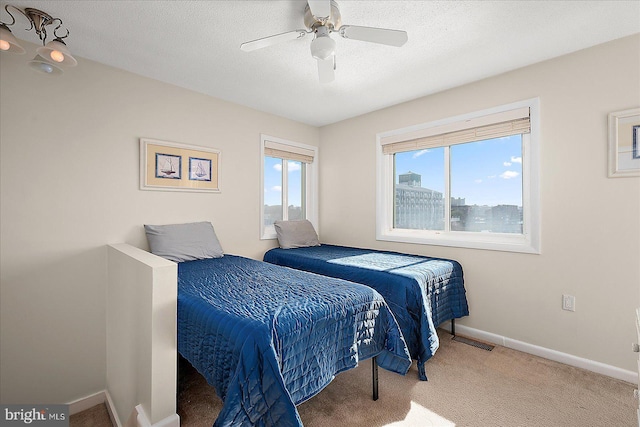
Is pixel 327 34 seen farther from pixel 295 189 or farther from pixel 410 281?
pixel 295 189

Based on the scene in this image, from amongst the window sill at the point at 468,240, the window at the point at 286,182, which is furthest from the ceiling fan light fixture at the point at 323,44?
the window sill at the point at 468,240

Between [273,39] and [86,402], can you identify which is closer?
[273,39]

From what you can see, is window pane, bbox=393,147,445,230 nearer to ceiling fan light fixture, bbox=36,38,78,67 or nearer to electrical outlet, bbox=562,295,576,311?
electrical outlet, bbox=562,295,576,311

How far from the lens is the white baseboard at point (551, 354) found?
1.99m

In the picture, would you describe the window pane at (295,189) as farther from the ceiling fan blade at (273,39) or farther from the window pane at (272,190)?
the ceiling fan blade at (273,39)

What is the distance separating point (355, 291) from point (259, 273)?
0.79 meters

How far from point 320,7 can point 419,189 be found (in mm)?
2307

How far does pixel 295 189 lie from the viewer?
156 inches

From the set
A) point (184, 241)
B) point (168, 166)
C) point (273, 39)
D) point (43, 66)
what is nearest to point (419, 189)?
point (273, 39)

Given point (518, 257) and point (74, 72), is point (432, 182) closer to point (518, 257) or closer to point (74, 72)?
point (518, 257)

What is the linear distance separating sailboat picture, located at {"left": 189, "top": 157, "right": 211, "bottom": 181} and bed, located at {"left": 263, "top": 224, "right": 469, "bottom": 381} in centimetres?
116

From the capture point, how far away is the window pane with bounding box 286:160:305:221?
3881 millimetres

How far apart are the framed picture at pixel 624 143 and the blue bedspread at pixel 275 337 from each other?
195 centimetres

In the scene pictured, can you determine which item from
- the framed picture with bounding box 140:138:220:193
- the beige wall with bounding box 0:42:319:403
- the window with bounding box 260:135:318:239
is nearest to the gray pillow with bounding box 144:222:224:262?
the beige wall with bounding box 0:42:319:403
